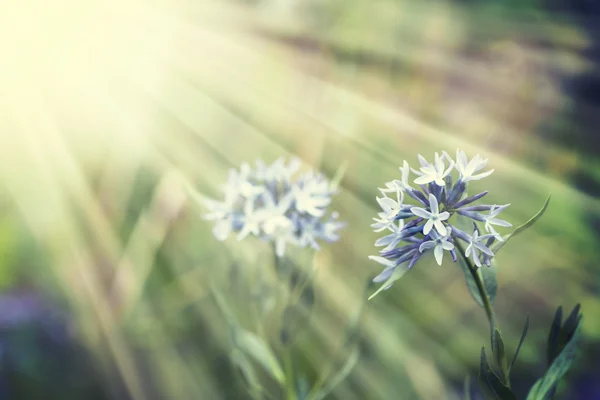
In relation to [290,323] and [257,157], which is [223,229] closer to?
[290,323]

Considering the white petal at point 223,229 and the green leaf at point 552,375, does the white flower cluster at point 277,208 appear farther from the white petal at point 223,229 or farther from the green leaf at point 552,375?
the green leaf at point 552,375


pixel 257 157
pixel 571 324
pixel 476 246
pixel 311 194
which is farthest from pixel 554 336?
pixel 257 157

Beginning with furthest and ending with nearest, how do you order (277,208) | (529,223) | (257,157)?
(257,157), (277,208), (529,223)

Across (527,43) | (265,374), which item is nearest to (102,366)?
(265,374)

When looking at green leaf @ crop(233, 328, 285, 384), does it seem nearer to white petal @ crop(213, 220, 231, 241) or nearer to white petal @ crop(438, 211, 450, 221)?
white petal @ crop(213, 220, 231, 241)

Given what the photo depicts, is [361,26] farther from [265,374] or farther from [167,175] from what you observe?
[265,374]

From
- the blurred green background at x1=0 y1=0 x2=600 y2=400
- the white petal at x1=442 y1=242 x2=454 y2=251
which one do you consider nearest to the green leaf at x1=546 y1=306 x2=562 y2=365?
the white petal at x1=442 y1=242 x2=454 y2=251


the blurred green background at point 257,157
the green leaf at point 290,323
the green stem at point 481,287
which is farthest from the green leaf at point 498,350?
the blurred green background at point 257,157

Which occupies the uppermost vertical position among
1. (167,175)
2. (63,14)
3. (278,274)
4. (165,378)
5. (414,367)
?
(63,14)
